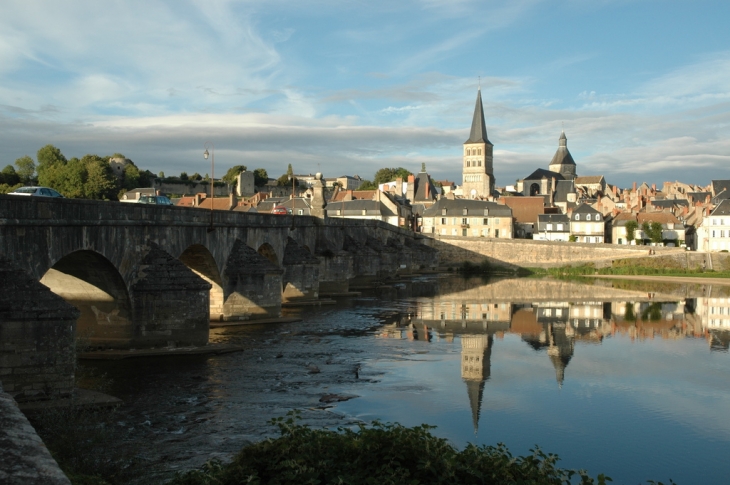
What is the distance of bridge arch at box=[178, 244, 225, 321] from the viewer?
2684cm

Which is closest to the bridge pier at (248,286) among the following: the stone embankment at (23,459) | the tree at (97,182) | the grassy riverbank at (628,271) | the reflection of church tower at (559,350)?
the reflection of church tower at (559,350)

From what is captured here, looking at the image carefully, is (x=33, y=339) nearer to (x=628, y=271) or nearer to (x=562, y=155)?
(x=628, y=271)

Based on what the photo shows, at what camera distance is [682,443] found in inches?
584

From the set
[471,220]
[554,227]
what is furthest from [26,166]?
[554,227]

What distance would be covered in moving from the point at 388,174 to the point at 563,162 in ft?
122

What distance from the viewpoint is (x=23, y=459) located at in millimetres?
5340

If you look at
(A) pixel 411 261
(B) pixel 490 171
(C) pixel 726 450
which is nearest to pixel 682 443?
(C) pixel 726 450

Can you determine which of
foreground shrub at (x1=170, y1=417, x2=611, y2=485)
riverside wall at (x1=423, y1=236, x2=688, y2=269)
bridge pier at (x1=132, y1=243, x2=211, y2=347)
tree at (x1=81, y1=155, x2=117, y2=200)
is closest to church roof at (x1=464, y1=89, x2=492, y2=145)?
riverside wall at (x1=423, y1=236, x2=688, y2=269)

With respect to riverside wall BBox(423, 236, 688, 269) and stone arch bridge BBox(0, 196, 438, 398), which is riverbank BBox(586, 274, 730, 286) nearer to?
riverside wall BBox(423, 236, 688, 269)

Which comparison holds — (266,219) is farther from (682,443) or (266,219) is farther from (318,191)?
(682,443)

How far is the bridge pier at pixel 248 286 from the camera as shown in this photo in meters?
28.2

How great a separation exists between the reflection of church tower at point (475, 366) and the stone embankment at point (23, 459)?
416 inches

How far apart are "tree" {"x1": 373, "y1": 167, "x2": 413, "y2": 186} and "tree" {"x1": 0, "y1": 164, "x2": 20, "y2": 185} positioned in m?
71.6

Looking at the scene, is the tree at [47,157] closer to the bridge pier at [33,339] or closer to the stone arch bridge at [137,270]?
the stone arch bridge at [137,270]
